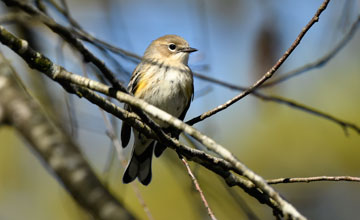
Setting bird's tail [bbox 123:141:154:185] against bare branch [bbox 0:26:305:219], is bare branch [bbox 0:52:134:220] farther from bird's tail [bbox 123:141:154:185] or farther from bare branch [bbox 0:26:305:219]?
bare branch [bbox 0:26:305:219]

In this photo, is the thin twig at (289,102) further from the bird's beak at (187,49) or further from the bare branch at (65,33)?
the bare branch at (65,33)

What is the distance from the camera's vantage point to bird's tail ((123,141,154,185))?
17.6 feet

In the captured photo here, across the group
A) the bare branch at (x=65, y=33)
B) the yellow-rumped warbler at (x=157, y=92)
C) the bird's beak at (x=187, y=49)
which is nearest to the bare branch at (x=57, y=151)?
the yellow-rumped warbler at (x=157, y=92)

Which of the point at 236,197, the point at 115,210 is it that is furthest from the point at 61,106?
the point at 236,197

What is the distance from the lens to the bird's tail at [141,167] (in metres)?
5.35

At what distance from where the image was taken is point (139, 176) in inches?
214

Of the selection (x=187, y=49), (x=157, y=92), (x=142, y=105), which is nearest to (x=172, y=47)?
(x=187, y=49)

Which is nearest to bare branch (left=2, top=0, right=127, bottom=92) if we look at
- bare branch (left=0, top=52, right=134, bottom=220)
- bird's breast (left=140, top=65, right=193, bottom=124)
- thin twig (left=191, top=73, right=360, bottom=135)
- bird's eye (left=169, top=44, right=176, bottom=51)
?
bare branch (left=0, top=52, right=134, bottom=220)

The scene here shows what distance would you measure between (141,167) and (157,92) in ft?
3.39

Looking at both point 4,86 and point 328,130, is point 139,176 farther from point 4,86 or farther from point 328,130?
point 328,130

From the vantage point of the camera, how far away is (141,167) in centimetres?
557

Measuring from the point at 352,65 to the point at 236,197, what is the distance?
245 inches

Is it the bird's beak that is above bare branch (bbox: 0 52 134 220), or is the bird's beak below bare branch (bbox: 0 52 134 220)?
above

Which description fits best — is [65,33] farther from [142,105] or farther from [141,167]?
[141,167]
